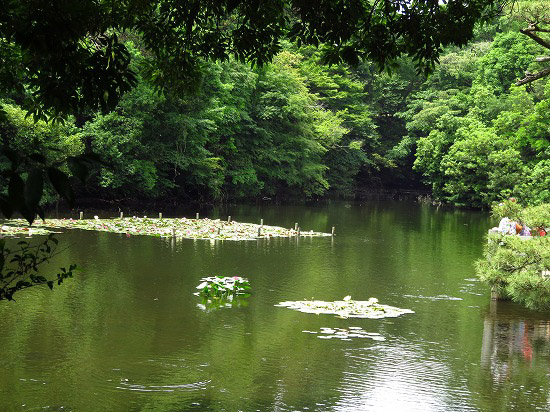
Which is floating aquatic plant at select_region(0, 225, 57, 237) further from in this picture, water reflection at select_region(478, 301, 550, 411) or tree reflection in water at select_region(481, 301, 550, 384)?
water reflection at select_region(478, 301, 550, 411)

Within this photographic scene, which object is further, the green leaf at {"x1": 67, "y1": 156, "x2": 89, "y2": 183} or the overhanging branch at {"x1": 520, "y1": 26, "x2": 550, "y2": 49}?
the overhanging branch at {"x1": 520, "y1": 26, "x2": 550, "y2": 49}

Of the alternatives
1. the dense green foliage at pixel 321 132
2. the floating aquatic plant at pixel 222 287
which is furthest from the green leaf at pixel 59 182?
the dense green foliage at pixel 321 132

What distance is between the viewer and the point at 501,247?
52.9 ft

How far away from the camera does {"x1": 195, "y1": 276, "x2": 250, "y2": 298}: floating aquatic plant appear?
15602 millimetres

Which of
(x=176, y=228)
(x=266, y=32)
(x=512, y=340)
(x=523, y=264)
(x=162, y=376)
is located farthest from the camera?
(x=176, y=228)

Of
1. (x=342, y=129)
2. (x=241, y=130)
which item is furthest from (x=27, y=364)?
(x=342, y=129)

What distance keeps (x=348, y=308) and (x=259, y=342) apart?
10.0 feet

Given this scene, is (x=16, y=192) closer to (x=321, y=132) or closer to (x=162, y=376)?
(x=162, y=376)

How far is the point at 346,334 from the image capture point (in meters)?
13.1

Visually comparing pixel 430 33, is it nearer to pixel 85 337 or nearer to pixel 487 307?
pixel 85 337

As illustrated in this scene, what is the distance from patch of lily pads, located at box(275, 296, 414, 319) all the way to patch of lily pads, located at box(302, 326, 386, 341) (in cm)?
103

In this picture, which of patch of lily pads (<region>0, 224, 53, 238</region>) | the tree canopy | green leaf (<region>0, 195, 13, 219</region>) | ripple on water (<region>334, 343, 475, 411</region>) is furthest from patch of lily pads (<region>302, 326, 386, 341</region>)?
patch of lily pads (<region>0, 224, 53, 238</region>)

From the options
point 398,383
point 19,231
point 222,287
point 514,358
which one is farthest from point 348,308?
point 19,231

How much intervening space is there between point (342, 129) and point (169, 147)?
16.1 m
